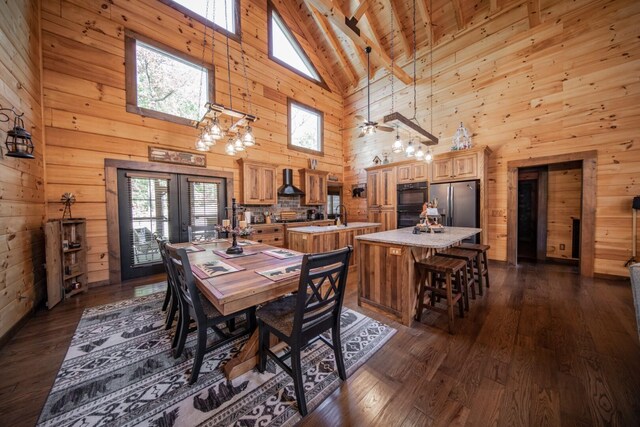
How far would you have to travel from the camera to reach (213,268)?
1.83 m

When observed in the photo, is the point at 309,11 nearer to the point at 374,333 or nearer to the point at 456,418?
the point at 374,333

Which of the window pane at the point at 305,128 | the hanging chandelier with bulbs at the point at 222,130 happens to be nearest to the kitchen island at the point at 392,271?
the hanging chandelier with bulbs at the point at 222,130

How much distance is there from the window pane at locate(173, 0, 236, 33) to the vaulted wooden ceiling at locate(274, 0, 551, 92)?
1558mm

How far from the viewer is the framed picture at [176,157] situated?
13.0 ft

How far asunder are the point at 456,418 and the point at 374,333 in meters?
0.92

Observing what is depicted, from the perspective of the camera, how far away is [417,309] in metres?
2.45

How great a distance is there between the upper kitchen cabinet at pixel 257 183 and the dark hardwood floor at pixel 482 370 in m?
3.16

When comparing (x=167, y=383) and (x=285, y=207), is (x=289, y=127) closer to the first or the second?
(x=285, y=207)

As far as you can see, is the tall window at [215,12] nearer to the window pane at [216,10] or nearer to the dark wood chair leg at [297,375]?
the window pane at [216,10]

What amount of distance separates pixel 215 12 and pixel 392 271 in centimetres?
622

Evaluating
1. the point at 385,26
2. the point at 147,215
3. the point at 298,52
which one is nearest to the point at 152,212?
the point at 147,215

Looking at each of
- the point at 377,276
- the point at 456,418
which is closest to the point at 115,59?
the point at 377,276

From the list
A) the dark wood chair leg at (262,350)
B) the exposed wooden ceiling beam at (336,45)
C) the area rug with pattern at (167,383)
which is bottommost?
the area rug with pattern at (167,383)

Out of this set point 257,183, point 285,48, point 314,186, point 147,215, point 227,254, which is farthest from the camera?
point 314,186
